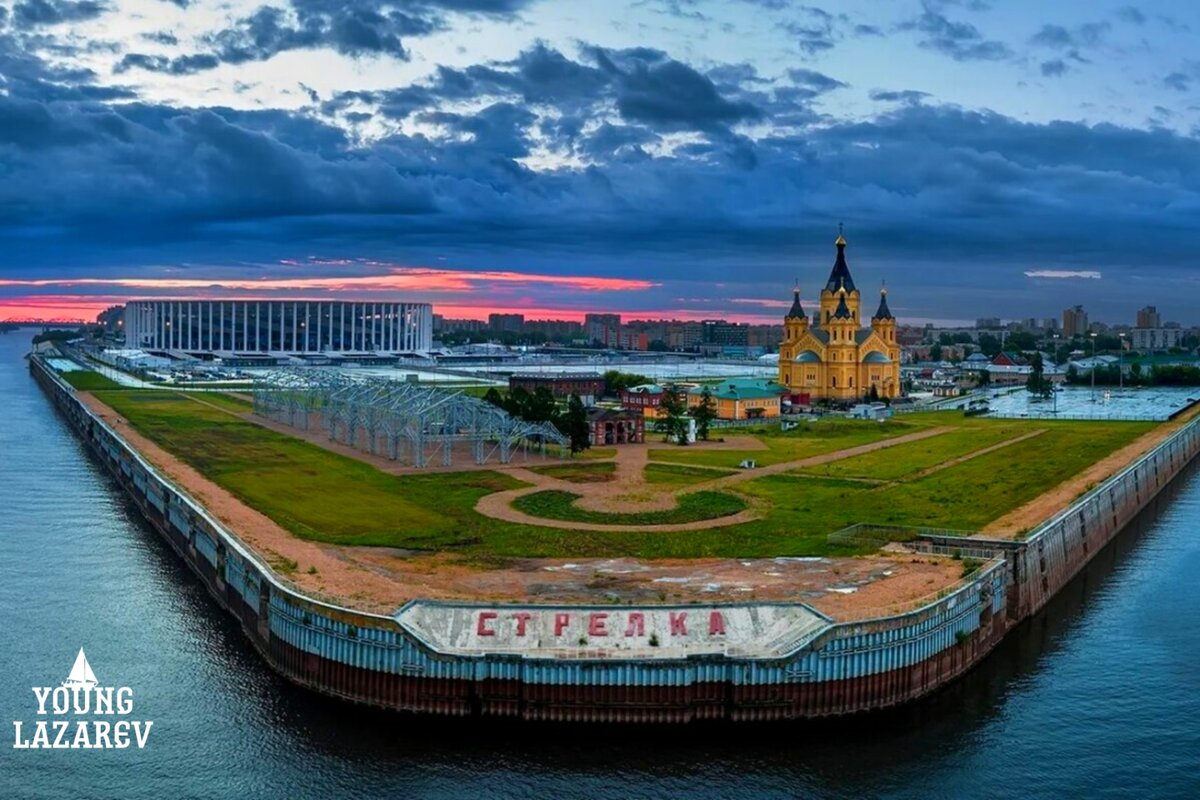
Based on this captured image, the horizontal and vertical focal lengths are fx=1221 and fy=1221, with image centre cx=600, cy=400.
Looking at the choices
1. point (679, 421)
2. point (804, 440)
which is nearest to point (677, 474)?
point (679, 421)

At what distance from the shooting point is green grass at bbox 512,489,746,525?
63.2m

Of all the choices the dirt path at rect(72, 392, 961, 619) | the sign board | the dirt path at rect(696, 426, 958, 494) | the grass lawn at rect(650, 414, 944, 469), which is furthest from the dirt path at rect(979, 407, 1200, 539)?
the sign board

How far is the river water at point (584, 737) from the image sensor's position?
3347cm

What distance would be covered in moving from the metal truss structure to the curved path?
20.7ft

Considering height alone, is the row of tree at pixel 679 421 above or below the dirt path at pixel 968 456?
above

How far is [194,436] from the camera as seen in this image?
4011 inches

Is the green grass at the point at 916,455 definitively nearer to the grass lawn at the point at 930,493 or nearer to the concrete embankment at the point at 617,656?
the grass lawn at the point at 930,493

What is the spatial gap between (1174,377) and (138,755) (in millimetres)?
196826

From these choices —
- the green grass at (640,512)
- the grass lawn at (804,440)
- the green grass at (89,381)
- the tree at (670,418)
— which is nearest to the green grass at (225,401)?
the green grass at (89,381)

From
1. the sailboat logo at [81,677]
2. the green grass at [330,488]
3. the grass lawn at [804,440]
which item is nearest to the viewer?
the sailboat logo at [81,677]

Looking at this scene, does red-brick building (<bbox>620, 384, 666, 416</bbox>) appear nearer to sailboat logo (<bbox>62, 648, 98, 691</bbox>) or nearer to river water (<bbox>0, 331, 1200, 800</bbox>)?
river water (<bbox>0, 331, 1200, 800</bbox>)

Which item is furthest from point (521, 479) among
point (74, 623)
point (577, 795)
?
point (577, 795)

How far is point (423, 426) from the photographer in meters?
86.2

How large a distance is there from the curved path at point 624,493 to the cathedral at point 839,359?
51.6m
